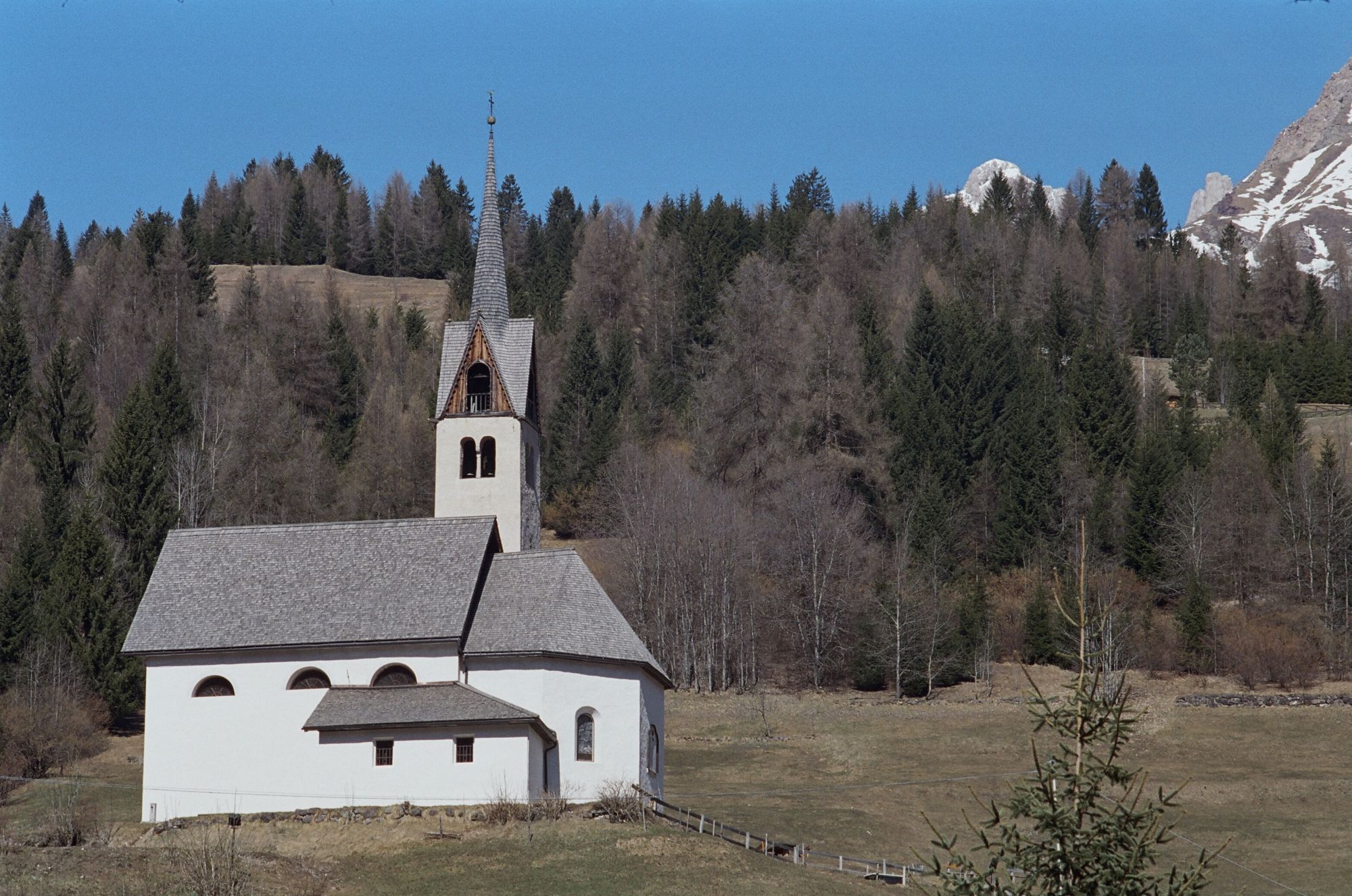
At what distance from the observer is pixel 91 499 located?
220 feet

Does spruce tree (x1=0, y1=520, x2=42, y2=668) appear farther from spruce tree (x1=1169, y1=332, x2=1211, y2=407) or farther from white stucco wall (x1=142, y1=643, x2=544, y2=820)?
spruce tree (x1=1169, y1=332, x2=1211, y2=407)

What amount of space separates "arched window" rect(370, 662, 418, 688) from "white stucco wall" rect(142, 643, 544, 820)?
157 millimetres

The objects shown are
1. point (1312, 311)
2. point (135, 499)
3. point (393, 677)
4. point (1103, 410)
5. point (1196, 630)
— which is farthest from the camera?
point (1312, 311)

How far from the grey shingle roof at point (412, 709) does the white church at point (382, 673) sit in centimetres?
6

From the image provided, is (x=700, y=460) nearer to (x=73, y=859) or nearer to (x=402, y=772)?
(x=402, y=772)

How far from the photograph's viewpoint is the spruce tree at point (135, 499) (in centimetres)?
6675

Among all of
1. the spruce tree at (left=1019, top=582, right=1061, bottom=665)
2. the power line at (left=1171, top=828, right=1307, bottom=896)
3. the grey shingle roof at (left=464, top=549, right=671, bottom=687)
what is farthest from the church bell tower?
the spruce tree at (left=1019, top=582, right=1061, bottom=665)

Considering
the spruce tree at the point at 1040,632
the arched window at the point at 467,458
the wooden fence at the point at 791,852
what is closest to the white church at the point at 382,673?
the wooden fence at the point at 791,852

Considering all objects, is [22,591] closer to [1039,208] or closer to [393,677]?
[393,677]

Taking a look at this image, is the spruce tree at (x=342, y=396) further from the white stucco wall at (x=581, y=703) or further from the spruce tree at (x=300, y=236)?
the white stucco wall at (x=581, y=703)

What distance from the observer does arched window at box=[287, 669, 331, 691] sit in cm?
4019

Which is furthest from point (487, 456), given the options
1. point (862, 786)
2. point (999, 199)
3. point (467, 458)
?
point (999, 199)

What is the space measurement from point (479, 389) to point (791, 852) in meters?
19.5

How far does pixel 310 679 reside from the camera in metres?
40.3
